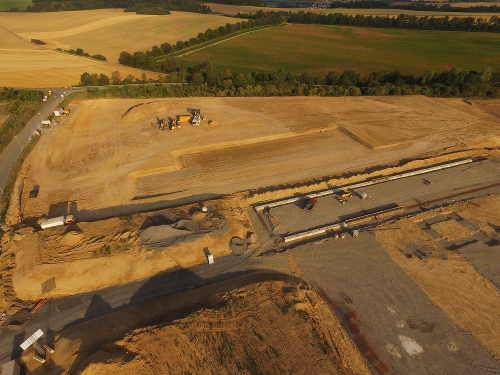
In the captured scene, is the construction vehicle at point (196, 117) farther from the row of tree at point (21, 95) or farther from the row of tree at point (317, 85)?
the row of tree at point (21, 95)

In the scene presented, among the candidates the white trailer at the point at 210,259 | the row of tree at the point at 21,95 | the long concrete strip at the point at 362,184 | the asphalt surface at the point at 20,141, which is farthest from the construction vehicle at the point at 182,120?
the row of tree at the point at 21,95

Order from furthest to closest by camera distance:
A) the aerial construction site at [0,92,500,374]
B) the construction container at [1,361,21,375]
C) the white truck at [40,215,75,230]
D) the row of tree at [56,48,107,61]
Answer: the row of tree at [56,48,107,61] → the white truck at [40,215,75,230] → the aerial construction site at [0,92,500,374] → the construction container at [1,361,21,375]

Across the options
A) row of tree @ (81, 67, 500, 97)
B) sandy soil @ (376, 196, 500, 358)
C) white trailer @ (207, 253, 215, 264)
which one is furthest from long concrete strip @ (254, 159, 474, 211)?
row of tree @ (81, 67, 500, 97)

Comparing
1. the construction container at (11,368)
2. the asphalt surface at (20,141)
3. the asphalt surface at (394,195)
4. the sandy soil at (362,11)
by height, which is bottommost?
the construction container at (11,368)

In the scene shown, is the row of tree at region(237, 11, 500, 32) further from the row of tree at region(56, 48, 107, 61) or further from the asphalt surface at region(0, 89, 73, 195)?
the asphalt surface at region(0, 89, 73, 195)

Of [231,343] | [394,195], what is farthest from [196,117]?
[231,343]

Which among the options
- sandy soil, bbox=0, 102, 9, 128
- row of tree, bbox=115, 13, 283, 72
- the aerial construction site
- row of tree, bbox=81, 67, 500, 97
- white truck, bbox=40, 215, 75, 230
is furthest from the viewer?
row of tree, bbox=115, 13, 283, 72
